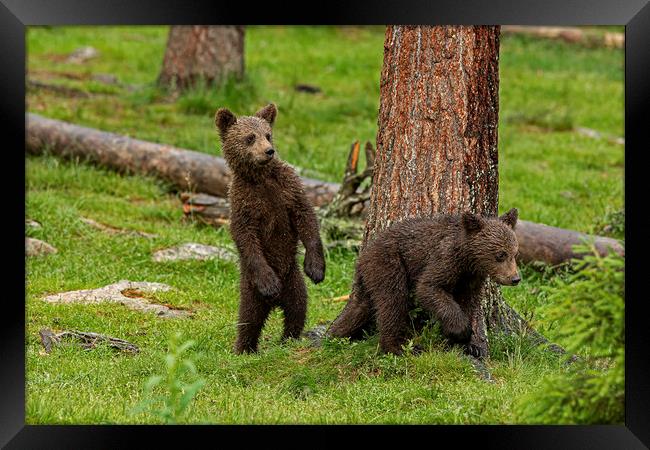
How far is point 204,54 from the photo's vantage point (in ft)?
51.6

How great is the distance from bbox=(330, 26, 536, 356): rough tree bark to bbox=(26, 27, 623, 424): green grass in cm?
102

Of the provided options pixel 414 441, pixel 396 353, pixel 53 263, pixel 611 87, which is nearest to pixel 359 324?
pixel 396 353

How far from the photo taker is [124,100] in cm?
1572

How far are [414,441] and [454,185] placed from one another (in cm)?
237

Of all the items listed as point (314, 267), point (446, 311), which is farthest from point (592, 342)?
point (314, 267)

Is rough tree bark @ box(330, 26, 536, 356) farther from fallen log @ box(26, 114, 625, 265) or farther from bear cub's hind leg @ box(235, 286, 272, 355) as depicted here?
fallen log @ box(26, 114, 625, 265)

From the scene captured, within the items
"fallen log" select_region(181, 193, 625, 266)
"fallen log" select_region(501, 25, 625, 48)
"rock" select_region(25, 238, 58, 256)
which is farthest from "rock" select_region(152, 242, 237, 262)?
"fallen log" select_region(501, 25, 625, 48)

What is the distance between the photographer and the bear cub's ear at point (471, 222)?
22.1ft

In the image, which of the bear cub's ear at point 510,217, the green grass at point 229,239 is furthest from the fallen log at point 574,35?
the bear cub's ear at point 510,217

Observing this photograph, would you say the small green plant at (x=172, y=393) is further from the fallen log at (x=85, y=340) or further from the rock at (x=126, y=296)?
the rock at (x=126, y=296)

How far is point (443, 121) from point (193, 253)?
3.80 meters

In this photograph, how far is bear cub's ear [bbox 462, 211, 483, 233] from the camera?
265 inches

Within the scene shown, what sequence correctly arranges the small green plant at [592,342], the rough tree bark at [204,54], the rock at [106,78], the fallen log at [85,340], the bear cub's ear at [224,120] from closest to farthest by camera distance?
the small green plant at [592,342]
the bear cub's ear at [224,120]
the fallen log at [85,340]
the rough tree bark at [204,54]
the rock at [106,78]
